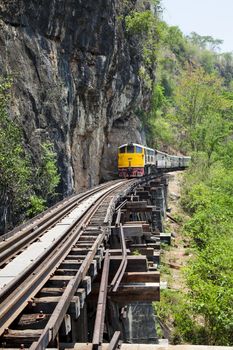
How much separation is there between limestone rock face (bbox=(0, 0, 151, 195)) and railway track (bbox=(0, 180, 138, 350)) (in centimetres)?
779

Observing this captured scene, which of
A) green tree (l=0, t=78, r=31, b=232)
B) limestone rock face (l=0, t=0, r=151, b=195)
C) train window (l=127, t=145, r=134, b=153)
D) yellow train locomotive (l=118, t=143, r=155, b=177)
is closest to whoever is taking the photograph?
green tree (l=0, t=78, r=31, b=232)

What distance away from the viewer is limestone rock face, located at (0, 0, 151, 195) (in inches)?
666

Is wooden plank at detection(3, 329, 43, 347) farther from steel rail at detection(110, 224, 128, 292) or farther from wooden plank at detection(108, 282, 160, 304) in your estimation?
wooden plank at detection(108, 282, 160, 304)

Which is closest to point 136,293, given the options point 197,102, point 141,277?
point 141,277

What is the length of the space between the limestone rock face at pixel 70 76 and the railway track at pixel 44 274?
307 inches

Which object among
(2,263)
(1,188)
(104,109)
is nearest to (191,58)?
(104,109)

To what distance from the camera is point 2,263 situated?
6512mm

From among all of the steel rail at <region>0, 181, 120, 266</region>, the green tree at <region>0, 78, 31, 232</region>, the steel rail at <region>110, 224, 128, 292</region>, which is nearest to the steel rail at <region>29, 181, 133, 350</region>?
the steel rail at <region>110, 224, 128, 292</region>

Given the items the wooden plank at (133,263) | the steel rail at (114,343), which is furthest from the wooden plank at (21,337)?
the wooden plank at (133,263)

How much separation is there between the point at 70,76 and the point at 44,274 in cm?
1778

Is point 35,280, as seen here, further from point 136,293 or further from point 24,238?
point 24,238

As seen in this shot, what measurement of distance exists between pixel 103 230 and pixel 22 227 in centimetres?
219

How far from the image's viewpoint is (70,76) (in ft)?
72.1

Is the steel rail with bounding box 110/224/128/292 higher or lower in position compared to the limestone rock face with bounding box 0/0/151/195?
lower
